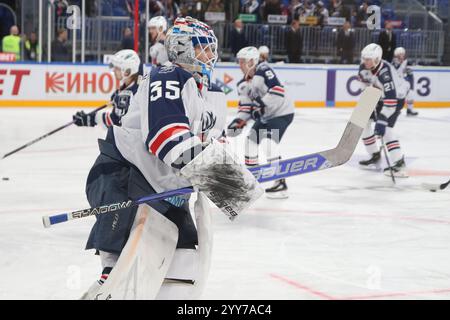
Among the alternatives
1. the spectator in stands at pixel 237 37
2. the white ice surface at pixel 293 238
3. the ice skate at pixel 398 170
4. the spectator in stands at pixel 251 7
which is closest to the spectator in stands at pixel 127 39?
the spectator in stands at pixel 237 37

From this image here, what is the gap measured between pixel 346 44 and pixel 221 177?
1356 cm

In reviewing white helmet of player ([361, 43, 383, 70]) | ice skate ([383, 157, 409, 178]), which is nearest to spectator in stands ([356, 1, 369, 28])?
white helmet of player ([361, 43, 383, 70])

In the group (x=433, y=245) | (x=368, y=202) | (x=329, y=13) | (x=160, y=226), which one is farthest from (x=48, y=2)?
(x=160, y=226)

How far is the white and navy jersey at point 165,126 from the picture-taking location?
96.6 inches

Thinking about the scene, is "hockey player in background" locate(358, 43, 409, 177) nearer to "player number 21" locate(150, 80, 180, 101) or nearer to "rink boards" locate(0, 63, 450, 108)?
"rink boards" locate(0, 63, 450, 108)

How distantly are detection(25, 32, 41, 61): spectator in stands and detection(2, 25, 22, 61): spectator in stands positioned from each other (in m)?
0.12

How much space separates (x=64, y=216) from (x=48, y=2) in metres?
11.3

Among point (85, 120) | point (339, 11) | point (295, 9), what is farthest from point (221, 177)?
point (339, 11)

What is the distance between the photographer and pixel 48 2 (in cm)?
1333

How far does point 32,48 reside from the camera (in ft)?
44.5

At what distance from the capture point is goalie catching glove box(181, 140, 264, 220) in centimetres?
240

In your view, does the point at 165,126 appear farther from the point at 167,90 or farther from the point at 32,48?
the point at 32,48

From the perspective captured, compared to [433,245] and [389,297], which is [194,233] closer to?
[389,297]
